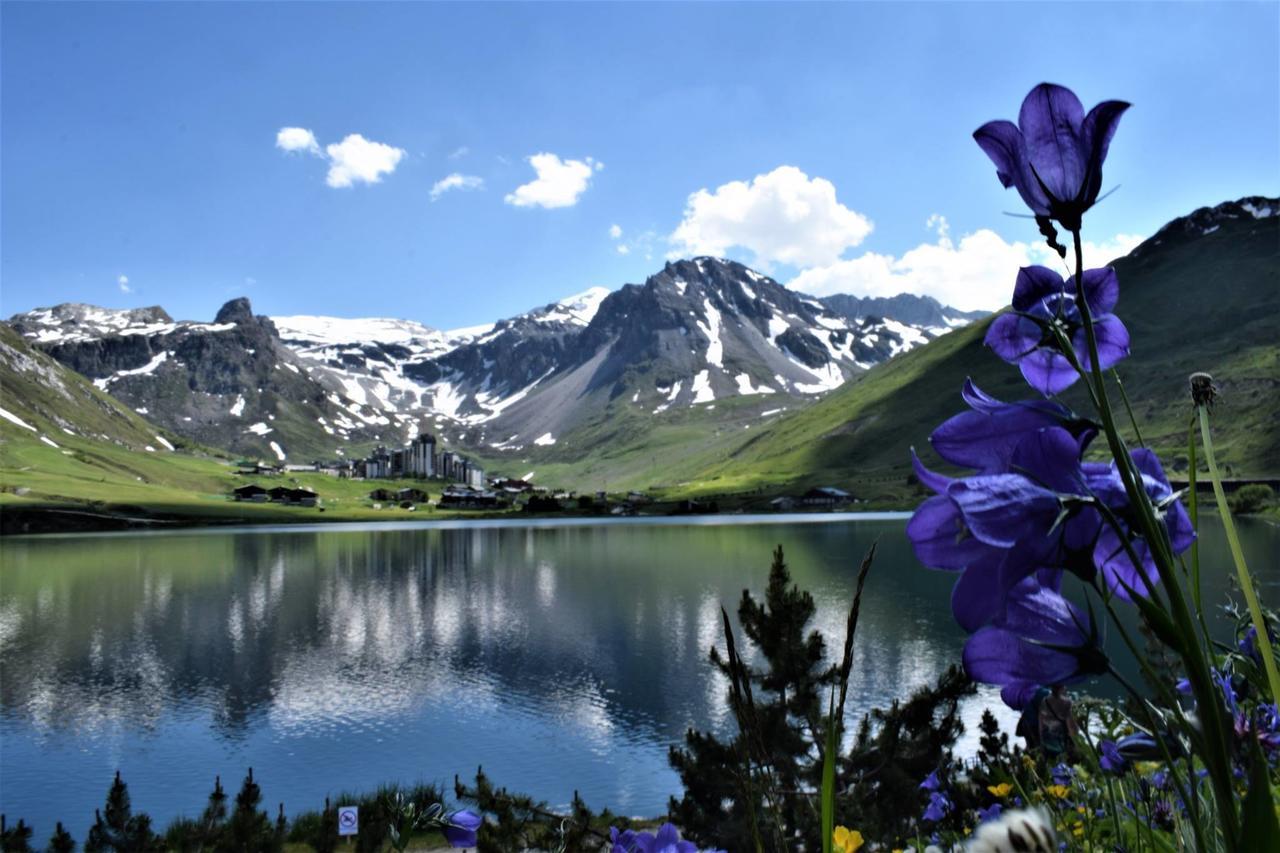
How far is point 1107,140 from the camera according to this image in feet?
4.40

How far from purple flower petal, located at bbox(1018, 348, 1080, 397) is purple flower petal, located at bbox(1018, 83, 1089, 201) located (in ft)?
1.06

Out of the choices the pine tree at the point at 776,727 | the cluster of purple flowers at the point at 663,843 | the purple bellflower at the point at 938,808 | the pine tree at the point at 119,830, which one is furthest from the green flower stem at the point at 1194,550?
the pine tree at the point at 119,830

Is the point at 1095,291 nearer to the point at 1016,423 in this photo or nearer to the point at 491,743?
the point at 1016,423

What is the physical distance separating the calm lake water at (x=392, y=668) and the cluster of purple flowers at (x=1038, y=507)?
0.89ft

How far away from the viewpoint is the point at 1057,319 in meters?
1.56

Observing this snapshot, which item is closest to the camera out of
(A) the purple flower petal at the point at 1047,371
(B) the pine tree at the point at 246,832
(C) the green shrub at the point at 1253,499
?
(A) the purple flower petal at the point at 1047,371

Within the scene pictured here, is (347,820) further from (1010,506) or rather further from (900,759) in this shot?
(900,759)

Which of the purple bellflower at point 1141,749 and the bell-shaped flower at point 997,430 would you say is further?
the purple bellflower at point 1141,749

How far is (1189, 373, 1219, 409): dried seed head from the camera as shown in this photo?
1.78 m

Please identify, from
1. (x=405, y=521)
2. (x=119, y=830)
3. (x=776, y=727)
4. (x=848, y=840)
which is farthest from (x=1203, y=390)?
(x=405, y=521)

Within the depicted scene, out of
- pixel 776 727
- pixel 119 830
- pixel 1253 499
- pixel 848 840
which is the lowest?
pixel 119 830

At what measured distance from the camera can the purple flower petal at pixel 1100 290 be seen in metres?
1.66

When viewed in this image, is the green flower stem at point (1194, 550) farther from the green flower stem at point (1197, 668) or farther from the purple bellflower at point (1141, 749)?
the purple bellflower at point (1141, 749)

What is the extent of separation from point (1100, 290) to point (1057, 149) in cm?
43
